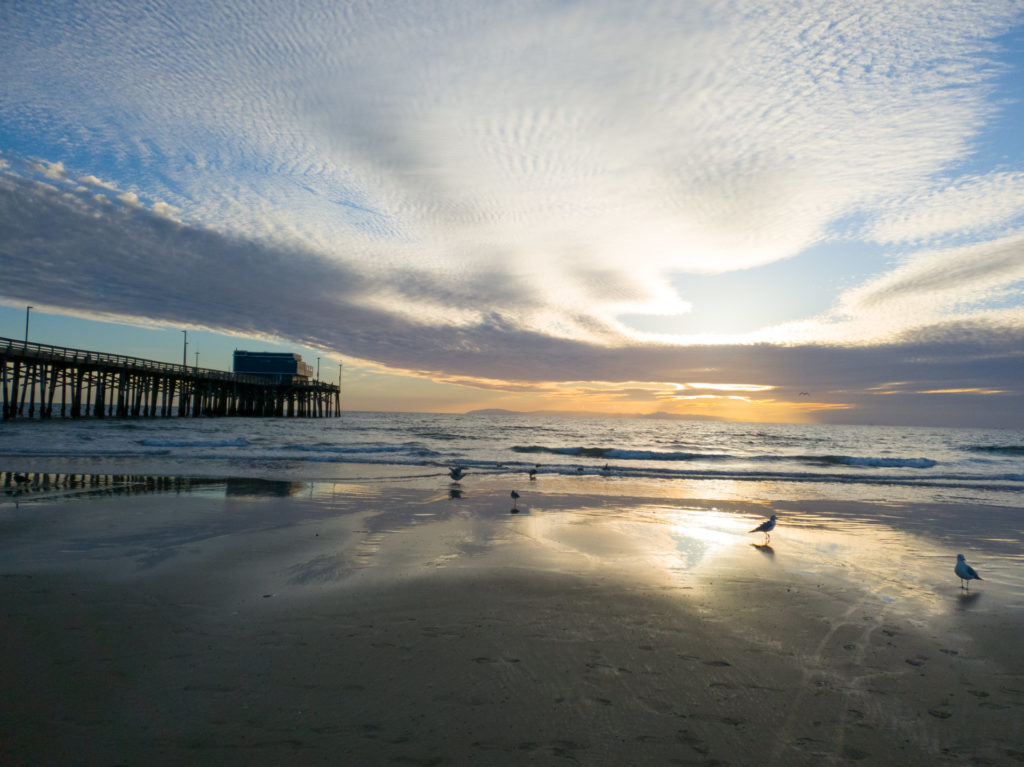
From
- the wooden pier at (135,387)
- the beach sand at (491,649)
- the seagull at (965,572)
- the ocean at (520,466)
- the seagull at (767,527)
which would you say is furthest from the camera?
the wooden pier at (135,387)

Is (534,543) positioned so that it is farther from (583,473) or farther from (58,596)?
(583,473)

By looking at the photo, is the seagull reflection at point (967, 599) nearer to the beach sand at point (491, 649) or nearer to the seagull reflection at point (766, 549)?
the beach sand at point (491, 649)

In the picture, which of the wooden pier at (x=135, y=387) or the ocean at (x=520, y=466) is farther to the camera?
the wooden pier at (x=135, y=387)

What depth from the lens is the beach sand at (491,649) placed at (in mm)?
3342

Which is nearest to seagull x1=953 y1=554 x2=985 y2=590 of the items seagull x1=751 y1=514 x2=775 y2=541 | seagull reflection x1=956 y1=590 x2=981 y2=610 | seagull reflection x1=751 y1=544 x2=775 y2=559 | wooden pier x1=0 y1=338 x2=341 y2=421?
seagull reflection x1=956 y1=590 x2=981 y2=610

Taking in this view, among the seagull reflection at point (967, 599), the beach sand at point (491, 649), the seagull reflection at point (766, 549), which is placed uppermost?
the beach sand at point (491, 649)

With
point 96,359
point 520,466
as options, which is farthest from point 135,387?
point 520,466

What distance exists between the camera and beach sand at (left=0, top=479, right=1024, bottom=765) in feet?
11.0

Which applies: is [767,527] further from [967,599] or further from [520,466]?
[520,466]

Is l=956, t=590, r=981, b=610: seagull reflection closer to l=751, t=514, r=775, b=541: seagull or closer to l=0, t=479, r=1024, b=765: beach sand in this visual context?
l=0, t=479, r=1024, b=765: beach sand

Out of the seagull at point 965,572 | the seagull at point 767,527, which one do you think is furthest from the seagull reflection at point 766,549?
the seagull at point 965,572

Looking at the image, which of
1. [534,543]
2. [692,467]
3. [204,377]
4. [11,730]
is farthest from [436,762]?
[204,377]

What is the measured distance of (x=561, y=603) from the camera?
5910 millimetres

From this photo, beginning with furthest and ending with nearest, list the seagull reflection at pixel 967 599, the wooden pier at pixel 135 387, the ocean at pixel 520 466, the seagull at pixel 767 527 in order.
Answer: the wooden pier at pixel 135 387 < the ocean at pixel 520 466 < the seagull at pixel 767 527 < the seagull reflection at pixel 967 599
